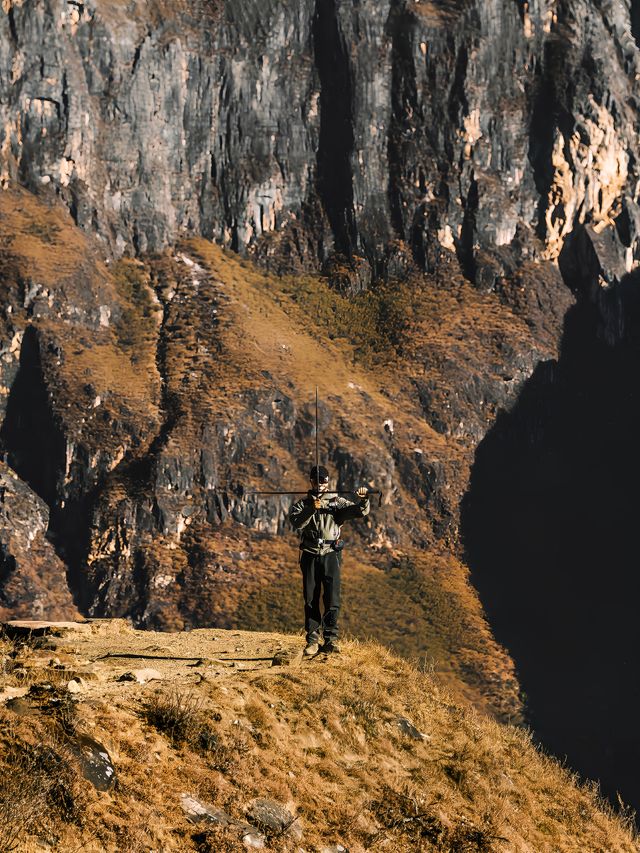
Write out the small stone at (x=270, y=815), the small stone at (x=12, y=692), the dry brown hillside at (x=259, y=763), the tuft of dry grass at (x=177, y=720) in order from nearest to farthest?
the dry brown hillside at (x=259, y=763), the small stone at (x=270, y=815), the small stone at (x=12, y=692), the tuft of dry grass at (x=177, y=720)

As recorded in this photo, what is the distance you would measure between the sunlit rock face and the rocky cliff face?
0.74ft

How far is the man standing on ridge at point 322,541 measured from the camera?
21203mm

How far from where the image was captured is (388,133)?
148875mm

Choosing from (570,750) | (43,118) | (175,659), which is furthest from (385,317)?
(175,659)

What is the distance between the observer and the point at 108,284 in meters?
135

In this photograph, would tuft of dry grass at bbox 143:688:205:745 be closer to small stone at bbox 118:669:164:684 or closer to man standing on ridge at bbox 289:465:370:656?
small stone at bbox 118:669:164:684

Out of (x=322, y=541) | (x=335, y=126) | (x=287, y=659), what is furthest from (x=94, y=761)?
(x=335, y=126)

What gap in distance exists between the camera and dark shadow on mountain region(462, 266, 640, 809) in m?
112

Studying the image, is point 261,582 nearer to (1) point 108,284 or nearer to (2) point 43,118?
(1) point 108,284

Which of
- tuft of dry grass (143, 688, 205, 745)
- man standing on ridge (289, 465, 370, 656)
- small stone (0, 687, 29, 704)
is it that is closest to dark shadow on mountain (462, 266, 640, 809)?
man standing on ridge (289, 465, 370, 656)

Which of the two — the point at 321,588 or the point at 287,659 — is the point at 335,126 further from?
the point at 287,659

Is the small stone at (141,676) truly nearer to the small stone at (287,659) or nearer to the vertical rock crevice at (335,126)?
the small stone at (287,659)

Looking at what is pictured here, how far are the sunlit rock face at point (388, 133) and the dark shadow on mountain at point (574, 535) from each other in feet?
36.8

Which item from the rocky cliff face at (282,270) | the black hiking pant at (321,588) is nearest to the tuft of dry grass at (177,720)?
the black hiking pant at (321,588)
